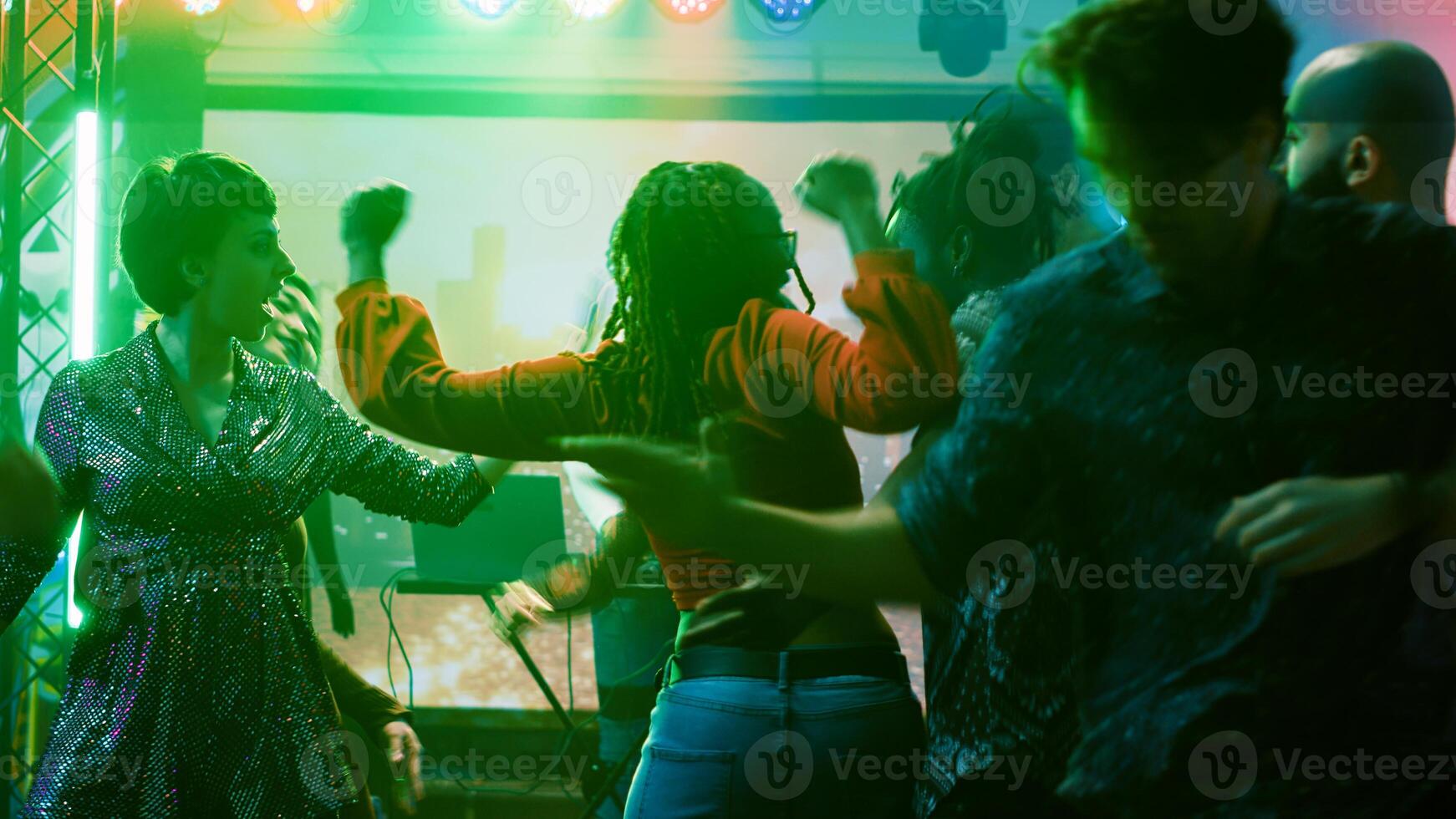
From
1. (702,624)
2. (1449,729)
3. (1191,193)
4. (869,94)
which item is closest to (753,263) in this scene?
(702,624)

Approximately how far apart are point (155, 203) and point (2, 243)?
208cm

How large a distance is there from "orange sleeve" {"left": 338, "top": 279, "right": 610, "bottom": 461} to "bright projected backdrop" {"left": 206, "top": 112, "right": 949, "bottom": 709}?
3.90m

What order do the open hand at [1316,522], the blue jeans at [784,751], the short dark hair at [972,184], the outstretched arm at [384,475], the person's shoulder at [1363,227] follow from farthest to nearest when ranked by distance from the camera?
the outstretched arm at [384,475] → the short dark hair at [972,184] → the blue jeans at [784,751] → the person's shoulder at [1363,227] → the open hand at [1316,522]

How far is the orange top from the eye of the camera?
139cm

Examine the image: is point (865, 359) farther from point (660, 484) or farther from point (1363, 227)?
point (1363, 227)

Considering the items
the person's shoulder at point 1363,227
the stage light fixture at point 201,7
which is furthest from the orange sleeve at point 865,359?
the stage light fixture at point 201,7

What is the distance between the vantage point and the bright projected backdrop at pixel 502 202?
219 inches

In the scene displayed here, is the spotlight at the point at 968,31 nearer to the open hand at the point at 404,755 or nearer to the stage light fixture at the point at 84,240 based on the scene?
the stage light fixture at the point at 84,240

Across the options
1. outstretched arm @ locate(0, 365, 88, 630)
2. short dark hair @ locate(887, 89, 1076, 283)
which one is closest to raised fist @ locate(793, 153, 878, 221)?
short dark hair @ locate(887, 89, 1076, 283)

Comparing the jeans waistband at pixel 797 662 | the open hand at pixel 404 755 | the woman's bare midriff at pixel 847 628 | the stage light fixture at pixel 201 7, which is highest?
the stage light fixture at pixel 201 7

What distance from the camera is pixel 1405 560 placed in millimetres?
980

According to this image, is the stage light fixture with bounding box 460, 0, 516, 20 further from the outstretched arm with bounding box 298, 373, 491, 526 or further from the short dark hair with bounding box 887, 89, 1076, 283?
the short dark hair with bounding box 887, 89, 1076, 283

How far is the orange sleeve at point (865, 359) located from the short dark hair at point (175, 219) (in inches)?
37.8

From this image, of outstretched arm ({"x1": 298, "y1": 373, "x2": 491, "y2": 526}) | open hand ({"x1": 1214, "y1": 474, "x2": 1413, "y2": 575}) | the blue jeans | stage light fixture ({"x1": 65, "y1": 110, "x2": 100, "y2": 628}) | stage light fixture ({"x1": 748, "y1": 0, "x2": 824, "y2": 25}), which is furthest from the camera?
stage light fixture ({"x1": 748, "y1": 0, "x2": 824, "y2": 25})
